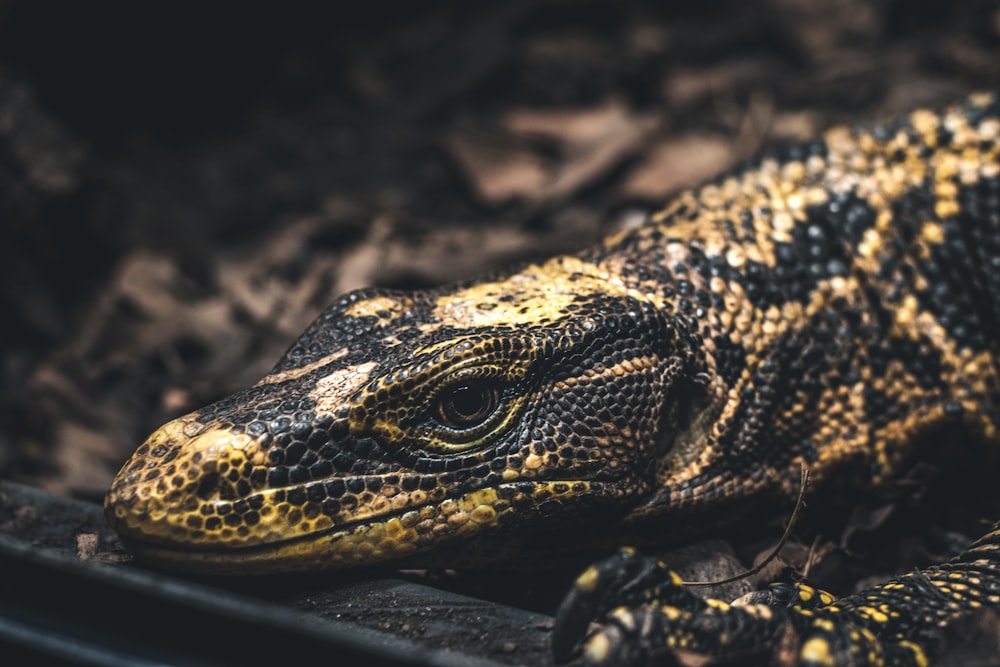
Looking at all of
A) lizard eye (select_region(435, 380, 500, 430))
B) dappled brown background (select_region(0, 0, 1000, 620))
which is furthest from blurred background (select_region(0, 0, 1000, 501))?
lizard eye (select_region(435, 380, 500, 430))

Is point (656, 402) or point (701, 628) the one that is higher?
point (656, 402)

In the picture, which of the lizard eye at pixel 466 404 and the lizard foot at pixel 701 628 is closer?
the lizard foot at pixel 701 628

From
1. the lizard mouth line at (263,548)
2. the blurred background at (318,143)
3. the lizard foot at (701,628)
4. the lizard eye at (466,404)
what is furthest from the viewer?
the blurred background at (318,143)

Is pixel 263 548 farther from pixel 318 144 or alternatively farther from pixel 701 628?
pixel 318 144

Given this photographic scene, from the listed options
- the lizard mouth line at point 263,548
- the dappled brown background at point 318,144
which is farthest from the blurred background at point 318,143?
the lizard mouth line at point 263,548

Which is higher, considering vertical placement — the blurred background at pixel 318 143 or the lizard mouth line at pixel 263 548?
the blurred background at pixel 318 143

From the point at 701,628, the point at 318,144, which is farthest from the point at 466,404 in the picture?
the point at 318,144

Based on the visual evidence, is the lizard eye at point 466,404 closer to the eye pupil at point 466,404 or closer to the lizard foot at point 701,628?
the eye pupil at point 466,404
